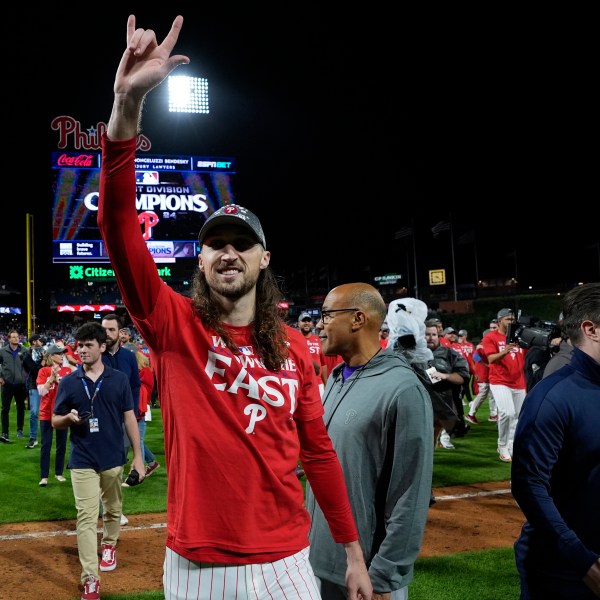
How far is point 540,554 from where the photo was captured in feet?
7.82

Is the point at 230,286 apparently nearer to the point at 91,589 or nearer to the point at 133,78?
the point at 133,78

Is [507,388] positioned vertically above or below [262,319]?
below

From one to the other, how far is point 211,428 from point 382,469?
1037 millimetres

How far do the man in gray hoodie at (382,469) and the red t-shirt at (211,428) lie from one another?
21.6 inches

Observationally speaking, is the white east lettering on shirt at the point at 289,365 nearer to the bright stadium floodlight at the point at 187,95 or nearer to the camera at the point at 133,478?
the camera at the point at 133,478

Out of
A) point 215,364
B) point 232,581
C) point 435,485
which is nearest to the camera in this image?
point 232,581

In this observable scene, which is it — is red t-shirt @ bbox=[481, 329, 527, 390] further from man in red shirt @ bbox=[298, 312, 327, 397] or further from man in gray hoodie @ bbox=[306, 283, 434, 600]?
man in gray hoodie @ bbox=[306, 283, 434, 600]

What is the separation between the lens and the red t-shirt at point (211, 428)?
1904 mm

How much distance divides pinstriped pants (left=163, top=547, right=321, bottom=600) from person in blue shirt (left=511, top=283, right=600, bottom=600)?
0.96 metres

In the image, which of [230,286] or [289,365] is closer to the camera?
[230,286]

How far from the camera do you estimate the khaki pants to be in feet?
15.7

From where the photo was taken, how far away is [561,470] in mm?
2375

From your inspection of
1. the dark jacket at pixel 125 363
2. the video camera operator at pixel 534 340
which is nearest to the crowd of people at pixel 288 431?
the video camera operator at pixel 534 340

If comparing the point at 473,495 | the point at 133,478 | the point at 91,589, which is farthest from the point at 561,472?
the point at 473,495
